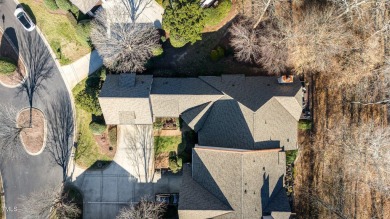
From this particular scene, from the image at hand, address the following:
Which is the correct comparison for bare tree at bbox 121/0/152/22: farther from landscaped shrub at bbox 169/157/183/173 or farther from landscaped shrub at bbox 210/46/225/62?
landscaped shrub at bbox 169/157/183/173

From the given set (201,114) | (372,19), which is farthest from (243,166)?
(372,19)

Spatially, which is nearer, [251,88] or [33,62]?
[251,88]

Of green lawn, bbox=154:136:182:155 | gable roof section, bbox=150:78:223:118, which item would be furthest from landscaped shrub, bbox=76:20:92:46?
green lawn, bbox=154:136:182:155

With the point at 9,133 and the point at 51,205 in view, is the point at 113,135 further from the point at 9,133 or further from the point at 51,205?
the point at 9,133

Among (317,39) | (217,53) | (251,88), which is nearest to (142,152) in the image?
(217,53)

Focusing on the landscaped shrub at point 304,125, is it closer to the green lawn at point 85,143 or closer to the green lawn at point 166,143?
the green lawn at point 166,143
